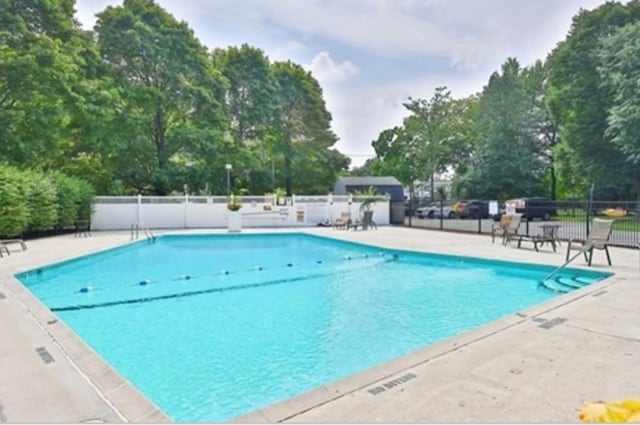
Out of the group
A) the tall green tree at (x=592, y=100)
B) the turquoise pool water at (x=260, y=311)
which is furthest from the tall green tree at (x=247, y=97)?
the tall green tree at (x=592, y=100)

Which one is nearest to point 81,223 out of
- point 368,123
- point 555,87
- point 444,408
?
point 444,408

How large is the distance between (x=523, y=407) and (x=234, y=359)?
297 centimetres

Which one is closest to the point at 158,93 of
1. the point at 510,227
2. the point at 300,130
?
the point at 300,130

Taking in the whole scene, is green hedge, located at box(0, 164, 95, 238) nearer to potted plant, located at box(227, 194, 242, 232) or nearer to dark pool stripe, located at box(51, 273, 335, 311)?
potted plant, located at box(227, 194, 242, 232)

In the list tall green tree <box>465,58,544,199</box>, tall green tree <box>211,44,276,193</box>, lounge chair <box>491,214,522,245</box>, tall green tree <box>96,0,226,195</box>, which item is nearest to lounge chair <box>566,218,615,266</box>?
lounge chair <box>491,214,522,245</box>

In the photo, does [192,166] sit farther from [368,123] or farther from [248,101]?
[368,123]

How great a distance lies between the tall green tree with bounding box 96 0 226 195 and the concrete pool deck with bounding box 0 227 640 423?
1897 cm

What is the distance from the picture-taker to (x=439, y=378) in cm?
296

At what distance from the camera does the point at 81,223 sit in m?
16.5

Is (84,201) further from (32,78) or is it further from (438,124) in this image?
(438,124)

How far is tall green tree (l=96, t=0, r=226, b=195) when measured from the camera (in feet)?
69.7

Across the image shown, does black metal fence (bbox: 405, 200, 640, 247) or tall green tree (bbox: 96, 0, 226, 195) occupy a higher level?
tall green tree (bbox: 96, 0, 226, 195)

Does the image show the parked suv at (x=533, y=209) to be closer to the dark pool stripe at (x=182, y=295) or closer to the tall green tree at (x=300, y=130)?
the dark pool stripe at (x=182, y=295)

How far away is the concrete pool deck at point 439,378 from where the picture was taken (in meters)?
2.50
